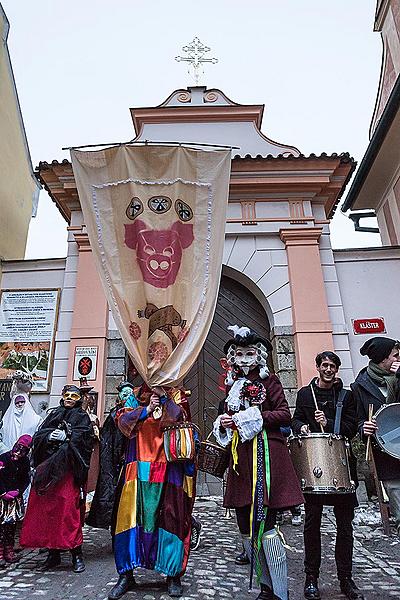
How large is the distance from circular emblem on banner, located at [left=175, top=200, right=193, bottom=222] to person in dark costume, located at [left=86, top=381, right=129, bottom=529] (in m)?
1.64

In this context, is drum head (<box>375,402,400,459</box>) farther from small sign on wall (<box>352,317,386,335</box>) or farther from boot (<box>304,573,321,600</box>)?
small sign on wall (<box>352,317,386,335</box>)

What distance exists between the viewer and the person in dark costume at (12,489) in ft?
13.3

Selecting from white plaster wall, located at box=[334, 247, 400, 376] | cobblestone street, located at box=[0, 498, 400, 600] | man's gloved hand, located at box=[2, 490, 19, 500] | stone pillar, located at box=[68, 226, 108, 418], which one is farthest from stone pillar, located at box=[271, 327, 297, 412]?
man's gloved hand, located at box=[2, 490, 19, 500]

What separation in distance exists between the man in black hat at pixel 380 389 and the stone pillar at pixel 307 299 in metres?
3.61

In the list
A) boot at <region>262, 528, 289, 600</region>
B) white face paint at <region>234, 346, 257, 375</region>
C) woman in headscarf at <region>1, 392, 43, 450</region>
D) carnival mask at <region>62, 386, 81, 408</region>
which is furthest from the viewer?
woman in headscarf at <region>1, 392, 43, 450</region>

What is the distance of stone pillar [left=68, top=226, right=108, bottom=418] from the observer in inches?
276

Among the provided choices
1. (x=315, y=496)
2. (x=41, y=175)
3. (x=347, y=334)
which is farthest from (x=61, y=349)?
(x=315, y=496)

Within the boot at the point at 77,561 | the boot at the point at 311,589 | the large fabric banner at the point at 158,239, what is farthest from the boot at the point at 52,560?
the boot at the point at 311,589

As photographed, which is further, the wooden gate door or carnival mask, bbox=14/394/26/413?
the wooden gate door

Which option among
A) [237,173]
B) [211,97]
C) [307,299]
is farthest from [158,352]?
[211,97]

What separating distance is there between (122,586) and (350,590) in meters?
1.51

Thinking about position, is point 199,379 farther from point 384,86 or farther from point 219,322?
point 384,86

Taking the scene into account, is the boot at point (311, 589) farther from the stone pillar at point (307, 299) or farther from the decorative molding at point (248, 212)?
the decorative molding at point (248, 212)

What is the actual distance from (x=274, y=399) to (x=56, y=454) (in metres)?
2.00
